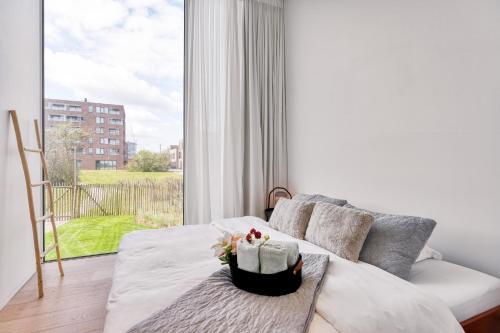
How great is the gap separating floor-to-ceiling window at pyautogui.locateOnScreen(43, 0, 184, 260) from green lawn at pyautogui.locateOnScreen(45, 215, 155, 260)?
1 cm

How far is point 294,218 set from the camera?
7.47 feet

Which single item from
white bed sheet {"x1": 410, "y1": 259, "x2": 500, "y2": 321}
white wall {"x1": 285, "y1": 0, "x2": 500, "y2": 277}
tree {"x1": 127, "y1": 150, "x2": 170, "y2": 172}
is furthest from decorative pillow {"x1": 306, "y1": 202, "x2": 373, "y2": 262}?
tree {"x1": 127, "y1": 150, "x2": 170, "y2": 172}

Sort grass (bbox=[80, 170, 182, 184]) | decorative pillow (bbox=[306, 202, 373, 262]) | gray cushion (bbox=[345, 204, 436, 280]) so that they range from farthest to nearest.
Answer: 1. grass (bbox=[80, 170, 182, 184])
2. decorative pillow (bbox=[306, 202, 373, 262])
3. gray cushion (bbox=[345, 204, 436, 280])

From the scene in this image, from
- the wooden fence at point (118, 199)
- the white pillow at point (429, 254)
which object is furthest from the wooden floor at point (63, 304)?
the white pillow at point (429, 254)

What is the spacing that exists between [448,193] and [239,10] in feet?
9.94

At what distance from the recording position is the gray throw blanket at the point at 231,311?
1.04m

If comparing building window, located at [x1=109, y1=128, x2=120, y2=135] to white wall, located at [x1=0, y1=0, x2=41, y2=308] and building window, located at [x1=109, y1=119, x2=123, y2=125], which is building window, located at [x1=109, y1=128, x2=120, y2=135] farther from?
white wall, located at [x1=0, y1=0, x2=41, y2=308]

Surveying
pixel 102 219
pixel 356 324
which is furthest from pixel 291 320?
pixel 102 219

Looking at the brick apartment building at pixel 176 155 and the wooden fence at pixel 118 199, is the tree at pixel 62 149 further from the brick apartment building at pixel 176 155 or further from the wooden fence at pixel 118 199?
the brick apartment building at pixel 176 155

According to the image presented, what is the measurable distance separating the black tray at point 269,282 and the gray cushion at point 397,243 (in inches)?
24.5

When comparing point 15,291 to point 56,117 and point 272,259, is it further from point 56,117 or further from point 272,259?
point 272,259

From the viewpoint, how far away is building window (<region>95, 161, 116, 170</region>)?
3.26m

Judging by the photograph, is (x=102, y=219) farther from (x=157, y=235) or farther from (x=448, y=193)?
(x=448, y=193)

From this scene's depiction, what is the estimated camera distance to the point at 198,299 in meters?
1.22
